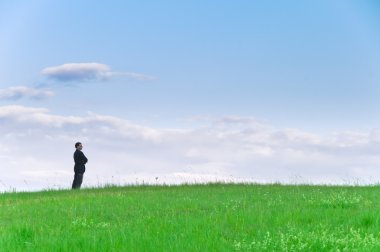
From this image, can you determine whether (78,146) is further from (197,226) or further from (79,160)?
(197,226)

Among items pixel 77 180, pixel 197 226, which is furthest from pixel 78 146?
pixel 197 226

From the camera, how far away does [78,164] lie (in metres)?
35.4

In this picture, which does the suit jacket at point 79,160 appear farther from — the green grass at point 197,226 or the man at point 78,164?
the green grass at point 197,226

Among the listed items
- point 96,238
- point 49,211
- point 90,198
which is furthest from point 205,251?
point 90,198

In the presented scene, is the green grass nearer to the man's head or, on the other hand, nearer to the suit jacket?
the suit jacket

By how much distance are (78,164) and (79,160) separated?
253 mm

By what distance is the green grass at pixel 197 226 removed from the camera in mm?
12133

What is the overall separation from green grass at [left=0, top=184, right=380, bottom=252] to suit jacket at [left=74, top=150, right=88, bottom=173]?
43.5ft

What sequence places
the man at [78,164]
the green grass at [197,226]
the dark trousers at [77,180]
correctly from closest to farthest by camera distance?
the green grass at [197,226] → the man at [78,164] → the dark trousers at [77,180]

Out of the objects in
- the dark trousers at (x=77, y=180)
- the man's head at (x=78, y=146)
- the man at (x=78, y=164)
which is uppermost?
the man's head at (x=78, y=146)

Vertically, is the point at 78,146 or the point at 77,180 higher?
the point at 78,146

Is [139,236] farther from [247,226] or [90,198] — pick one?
[90,198]

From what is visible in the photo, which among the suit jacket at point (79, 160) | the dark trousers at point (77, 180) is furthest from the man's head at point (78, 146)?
the dark trousers at point (77, 180)

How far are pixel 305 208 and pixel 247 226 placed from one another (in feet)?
12.5
